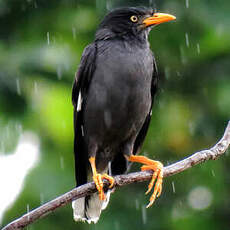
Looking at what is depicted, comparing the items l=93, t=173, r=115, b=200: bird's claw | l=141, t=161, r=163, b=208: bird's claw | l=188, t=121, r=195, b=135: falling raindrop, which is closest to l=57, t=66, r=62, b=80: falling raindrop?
l=93, t=173, r=115, b=200: bird's claw

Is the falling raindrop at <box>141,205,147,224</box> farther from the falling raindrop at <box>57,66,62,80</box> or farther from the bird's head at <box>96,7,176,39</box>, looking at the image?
the bird's head at <box>96,7,176,39</box>

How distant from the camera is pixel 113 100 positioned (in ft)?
19.9

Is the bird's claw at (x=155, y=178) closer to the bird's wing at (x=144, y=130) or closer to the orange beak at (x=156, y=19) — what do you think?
the bird's wing at (x=144, y=130)

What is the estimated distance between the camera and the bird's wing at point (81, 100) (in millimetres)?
6246

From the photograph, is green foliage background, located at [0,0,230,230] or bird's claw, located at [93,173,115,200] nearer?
bird's claw, located at [93,173,115,200]

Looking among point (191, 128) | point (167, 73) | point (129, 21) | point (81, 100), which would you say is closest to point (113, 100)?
point (81, 100)

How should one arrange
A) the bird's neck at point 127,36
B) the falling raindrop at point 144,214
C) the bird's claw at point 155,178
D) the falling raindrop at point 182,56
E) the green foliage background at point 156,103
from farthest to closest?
the falling raindrop at point 182,56 < the falling raindrop at point 144,214 < the green foliage background at point 156,103 < the bird's neck at point 127,36 < the bird's claw at point 155,178

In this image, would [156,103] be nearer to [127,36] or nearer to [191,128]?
[191,128]

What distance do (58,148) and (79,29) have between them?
4.03 ft

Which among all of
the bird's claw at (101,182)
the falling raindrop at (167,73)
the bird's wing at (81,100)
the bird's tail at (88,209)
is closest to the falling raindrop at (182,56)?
the falling raindrop at (167,73)

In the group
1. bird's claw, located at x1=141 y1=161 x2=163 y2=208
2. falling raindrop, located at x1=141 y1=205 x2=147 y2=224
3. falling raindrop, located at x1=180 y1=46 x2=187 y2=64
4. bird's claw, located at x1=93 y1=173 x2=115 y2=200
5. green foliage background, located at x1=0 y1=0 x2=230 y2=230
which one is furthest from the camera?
falling raindrop, located at x1=180 y1=46 x2=187 y2=64

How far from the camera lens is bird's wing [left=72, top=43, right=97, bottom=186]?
6246 mm

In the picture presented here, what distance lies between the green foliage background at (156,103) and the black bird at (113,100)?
25 cm

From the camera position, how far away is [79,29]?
278 inches
